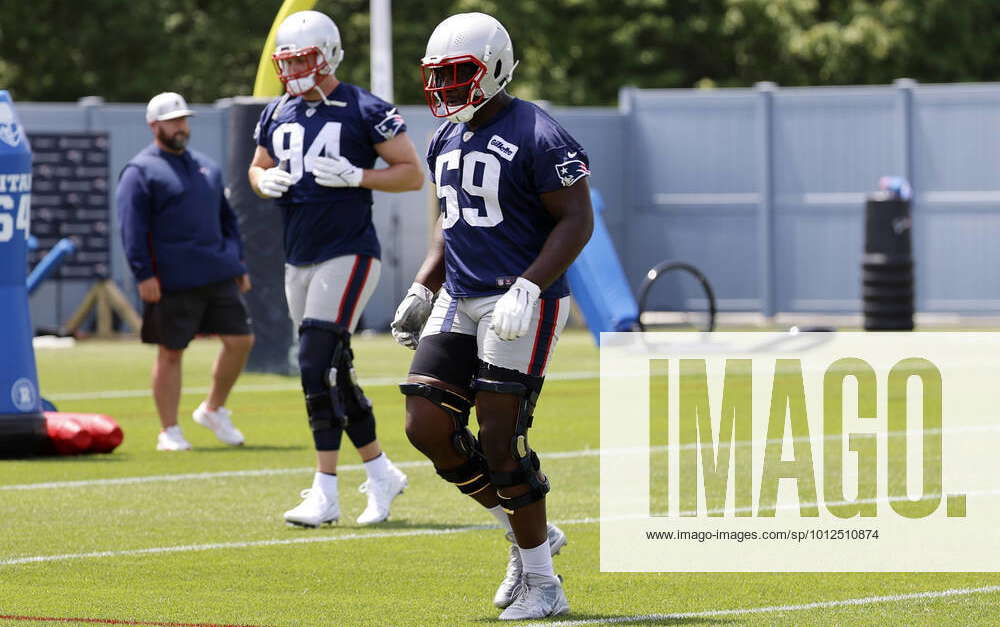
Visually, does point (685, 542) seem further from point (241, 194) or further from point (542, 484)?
A: point (241, 194)

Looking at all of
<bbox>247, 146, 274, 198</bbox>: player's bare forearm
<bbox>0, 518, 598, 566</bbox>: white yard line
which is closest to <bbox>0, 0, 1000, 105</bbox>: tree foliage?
<bbox>247, 146, 274, 198</bbox>: player's bare forearm

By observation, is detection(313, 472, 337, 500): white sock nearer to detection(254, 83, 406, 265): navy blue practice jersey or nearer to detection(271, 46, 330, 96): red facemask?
detection(254, 83, 406, 265): navy blue practice jersey

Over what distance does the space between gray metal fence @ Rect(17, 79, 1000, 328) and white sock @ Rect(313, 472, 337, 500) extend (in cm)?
1628

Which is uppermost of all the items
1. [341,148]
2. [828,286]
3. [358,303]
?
[341,148]

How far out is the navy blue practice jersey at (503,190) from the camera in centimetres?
684

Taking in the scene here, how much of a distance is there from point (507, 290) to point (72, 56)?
97.1 feet

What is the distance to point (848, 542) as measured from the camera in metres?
8.48

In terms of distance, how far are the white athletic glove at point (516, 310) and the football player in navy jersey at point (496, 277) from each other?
0.04ft

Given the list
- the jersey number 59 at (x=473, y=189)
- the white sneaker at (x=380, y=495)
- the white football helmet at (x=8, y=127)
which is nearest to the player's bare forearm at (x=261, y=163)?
the white sneaker at (x=380, y=495)

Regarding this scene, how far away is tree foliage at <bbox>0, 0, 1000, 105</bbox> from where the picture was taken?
114 feet

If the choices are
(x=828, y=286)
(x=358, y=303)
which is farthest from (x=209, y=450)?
(x=828, y=286)

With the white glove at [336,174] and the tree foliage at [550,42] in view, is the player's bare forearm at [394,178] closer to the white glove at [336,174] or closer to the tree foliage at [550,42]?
the white glove at [336,174]

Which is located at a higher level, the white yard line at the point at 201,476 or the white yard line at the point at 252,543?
the white yard line at the point at 252,543

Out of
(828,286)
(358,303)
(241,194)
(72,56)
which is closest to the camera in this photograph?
(358,303)
